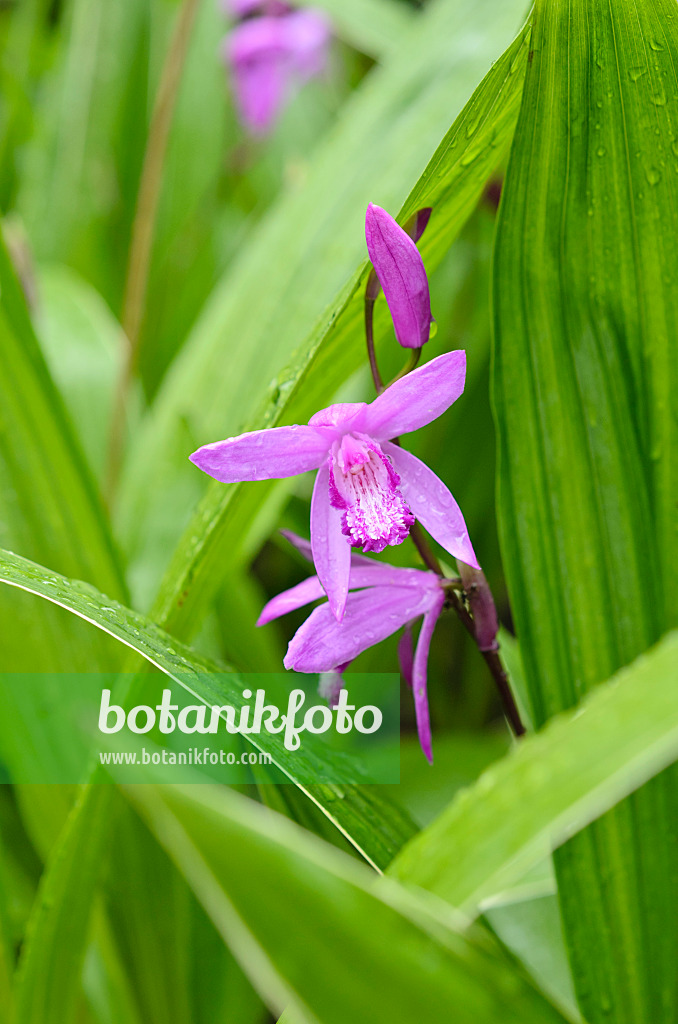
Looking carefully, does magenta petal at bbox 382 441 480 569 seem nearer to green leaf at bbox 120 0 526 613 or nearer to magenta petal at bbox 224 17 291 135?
green leaf at bbox 120 0 526 613

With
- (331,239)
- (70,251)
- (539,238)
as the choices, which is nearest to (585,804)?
(539,238)

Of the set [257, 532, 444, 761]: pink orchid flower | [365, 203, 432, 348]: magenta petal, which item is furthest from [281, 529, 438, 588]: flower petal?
[365, 203, 432, 348]: magenta petal

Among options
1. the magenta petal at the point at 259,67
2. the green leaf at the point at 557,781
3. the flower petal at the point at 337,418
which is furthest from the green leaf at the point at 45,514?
the magenta petal at the point at 259,67

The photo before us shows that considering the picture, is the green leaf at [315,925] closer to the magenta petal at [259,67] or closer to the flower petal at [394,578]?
the flower petal at [394,578]

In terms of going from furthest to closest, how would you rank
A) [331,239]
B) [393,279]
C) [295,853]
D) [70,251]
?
1. [70,251]
2. [331,239]
3. [393,279]
4. [295,853]

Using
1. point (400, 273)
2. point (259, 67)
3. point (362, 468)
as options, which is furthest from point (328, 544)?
point (259, 67)

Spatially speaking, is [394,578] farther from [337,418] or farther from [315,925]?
[315,925]

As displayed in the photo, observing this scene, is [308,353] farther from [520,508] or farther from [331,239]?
[331,239]
